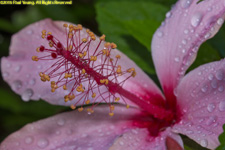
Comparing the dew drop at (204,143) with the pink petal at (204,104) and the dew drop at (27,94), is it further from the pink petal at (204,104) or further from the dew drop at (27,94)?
the dew drop at (27,94)

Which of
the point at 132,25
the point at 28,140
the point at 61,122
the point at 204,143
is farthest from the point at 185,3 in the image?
the point at 28,140

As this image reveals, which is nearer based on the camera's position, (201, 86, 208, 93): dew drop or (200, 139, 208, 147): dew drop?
(200, 139, 208, 147): dew drop

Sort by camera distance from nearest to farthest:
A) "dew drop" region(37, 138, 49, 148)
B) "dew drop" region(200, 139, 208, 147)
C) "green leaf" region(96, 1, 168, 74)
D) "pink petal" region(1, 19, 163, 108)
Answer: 1. "dew drop" region(200, 139, 208, 147)
2. "dew drop" region(37, 138, 49, 148)
3. "pink petal" region(1, 19, 163, 108)
4. "green leaf" region(96, 1, 168, 74)

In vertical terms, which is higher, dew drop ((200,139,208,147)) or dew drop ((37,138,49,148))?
dew drop ((200,139,208,147))

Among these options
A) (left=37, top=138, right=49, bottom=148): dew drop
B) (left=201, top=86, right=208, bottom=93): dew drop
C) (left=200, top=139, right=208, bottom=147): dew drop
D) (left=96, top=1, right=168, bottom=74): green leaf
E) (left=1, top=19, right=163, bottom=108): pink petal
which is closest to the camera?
(left=200, top=139, right=208, bottom=147): dew drop

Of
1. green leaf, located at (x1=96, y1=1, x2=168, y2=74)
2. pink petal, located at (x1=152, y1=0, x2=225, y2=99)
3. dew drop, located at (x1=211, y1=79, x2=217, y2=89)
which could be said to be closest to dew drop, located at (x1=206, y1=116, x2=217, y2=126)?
dew drop, located at (x1=211, y1=79, x2=217, y2=89)

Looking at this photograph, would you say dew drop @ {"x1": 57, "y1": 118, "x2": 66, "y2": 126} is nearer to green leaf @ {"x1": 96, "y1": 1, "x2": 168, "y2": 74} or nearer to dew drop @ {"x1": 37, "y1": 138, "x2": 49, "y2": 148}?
dew drop @ {"x1": 37, "y1": 138, "x2": 49, "y2": 148}

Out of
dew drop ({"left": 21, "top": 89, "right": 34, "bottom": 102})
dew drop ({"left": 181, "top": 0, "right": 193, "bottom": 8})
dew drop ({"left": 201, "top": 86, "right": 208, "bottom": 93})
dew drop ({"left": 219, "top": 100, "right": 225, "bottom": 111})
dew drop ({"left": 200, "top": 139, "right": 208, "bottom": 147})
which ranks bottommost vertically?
dew drop ({"left": 200, "top": 139, "right": 208, "bottom": 147})
